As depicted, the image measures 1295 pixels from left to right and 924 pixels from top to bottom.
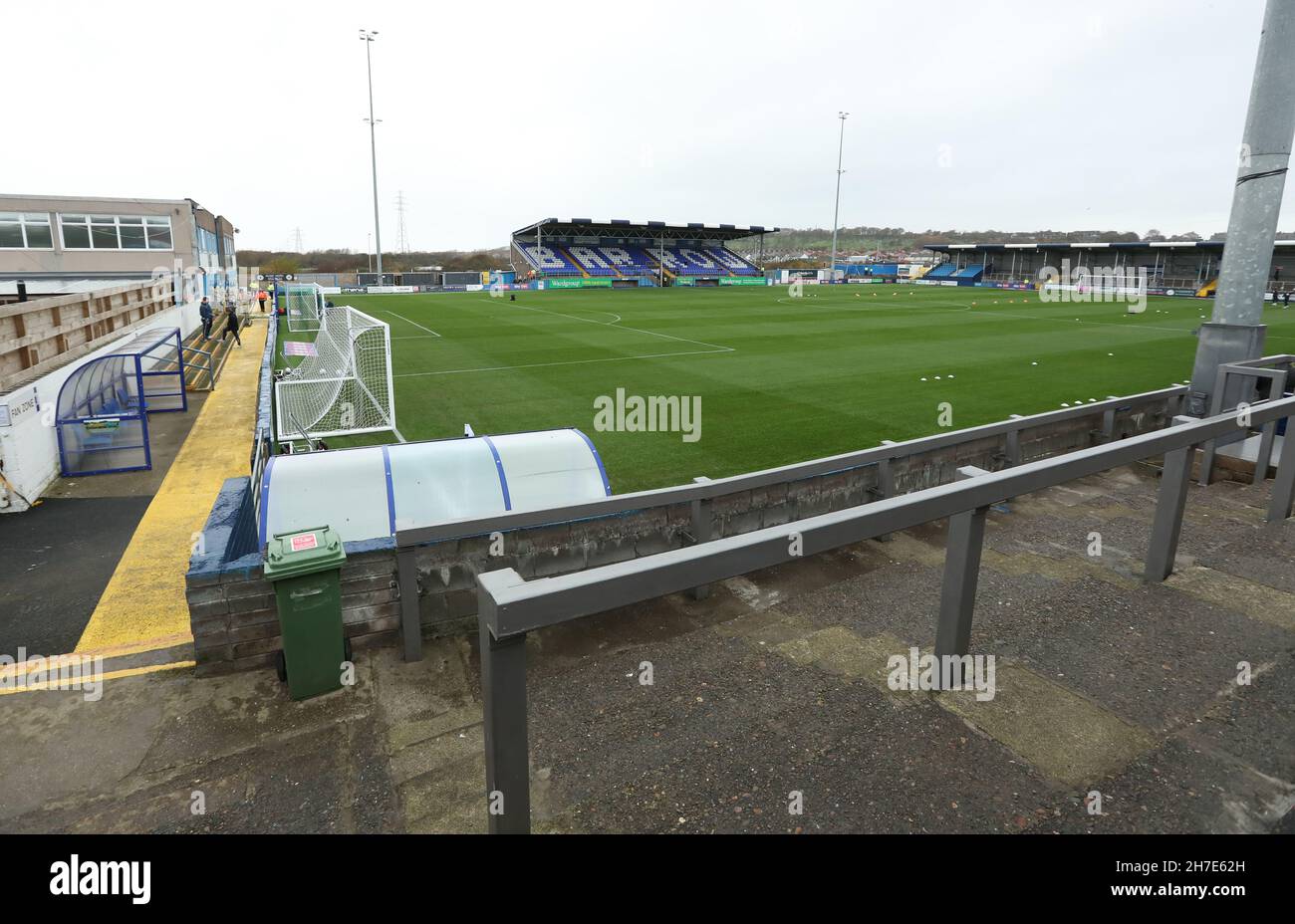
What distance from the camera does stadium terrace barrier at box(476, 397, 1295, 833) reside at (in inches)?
97.7

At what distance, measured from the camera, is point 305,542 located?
16.1ft

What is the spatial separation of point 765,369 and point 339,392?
10981 mm

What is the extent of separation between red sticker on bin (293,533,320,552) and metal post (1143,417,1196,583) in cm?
598

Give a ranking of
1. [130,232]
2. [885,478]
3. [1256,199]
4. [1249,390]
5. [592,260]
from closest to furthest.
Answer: [885,478], [1256,199], [1249,390], [130,232], [592,260]

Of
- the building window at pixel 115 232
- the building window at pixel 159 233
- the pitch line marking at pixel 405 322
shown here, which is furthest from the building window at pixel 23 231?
the pitch line marking at pixel 405 322

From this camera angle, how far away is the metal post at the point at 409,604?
5.25m

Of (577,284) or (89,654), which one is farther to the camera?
(577,284)

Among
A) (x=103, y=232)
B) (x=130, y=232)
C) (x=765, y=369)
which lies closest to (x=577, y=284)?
(x=130, y=232)

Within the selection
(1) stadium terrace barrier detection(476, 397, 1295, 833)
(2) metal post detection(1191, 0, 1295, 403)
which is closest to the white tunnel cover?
(1) stadium terrace barrier detection(476, 397, 1295, 833)

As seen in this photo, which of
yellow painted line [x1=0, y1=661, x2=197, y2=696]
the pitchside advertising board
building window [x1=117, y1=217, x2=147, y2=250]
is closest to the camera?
yellow painted line [x1=0, y1=661, x2=197, y2=696]

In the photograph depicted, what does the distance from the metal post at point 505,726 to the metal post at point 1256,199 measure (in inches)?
384

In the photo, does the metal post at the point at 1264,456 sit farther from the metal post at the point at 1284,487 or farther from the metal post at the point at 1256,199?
the metal post at the point at 1284,487

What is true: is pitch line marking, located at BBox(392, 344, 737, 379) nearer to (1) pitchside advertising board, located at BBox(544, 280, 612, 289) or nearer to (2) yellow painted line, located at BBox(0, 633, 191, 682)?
(2) yellow painted line, located at BBox(0, 633, 191, 682)

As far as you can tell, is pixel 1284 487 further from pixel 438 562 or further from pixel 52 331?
pixel 52 331
